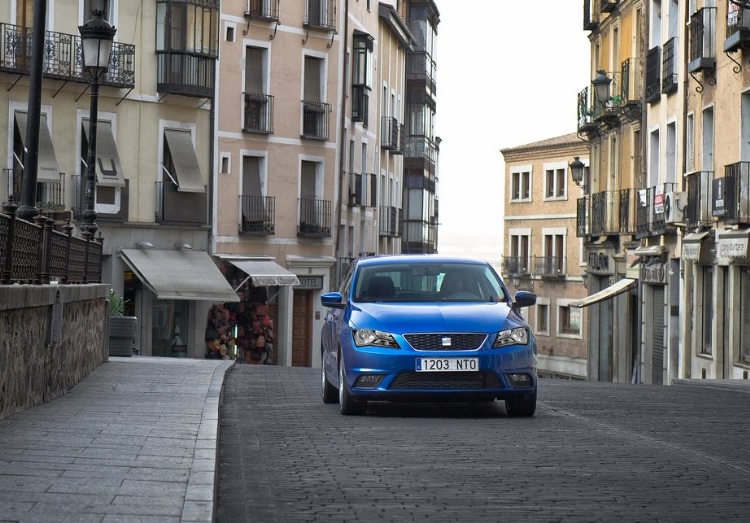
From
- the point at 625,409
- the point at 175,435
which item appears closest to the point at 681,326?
the point at 625,409

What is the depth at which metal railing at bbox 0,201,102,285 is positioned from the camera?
12.8 m

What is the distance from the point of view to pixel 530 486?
31.2 feet

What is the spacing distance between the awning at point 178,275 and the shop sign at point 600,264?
12.5 meters

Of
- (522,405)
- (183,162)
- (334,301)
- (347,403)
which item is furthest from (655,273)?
(347,403)

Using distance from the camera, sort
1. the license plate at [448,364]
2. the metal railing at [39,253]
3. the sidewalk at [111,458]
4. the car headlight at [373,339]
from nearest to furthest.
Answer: the sidewalk at [111,458]
the metal railing at [39,253]
the license plate at [448,364]
the car headlight at [373,339]

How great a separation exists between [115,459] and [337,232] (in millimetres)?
45117

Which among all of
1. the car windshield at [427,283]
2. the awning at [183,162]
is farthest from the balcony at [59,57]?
the car windshield at [427,283]

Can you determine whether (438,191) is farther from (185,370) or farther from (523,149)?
(185,370)

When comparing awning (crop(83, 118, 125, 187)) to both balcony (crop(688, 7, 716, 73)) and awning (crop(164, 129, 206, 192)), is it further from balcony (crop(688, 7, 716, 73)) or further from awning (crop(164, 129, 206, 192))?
balcony (crop(688, 7, 716, 73))

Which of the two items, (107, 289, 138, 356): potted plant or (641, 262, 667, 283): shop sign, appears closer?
(107, 289, 138, 356): potted plant

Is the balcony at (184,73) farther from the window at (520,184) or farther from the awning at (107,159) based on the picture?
the window at (520,184)

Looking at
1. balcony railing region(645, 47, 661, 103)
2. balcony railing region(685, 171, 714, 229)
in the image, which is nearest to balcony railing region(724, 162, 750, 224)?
balcony railing region(685, 171, 714, 229)

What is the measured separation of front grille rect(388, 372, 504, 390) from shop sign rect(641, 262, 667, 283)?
86.3ft

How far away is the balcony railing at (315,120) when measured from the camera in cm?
5269
